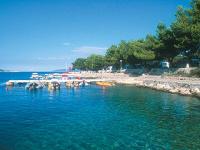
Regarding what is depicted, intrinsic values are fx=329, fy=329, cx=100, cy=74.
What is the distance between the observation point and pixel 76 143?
2509 cm

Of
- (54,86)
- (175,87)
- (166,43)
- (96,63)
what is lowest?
→ (54,86)

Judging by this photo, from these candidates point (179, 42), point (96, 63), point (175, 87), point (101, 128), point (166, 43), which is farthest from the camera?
point (96, 63)

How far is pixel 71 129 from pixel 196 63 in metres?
63.0

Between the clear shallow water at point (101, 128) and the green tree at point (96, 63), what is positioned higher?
the green tree at point (96, 63)

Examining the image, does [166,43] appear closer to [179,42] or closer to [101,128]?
[179,42]

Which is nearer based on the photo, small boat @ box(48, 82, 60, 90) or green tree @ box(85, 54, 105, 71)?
small boat @ box(48, 82, 60, 90)

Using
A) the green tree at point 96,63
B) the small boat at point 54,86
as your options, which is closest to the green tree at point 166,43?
the small boat at point 54,86

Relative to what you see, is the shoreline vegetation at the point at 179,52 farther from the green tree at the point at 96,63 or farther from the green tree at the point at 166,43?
the green tree at the point at 96,63

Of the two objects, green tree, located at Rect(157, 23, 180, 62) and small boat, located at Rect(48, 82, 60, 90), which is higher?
green tree, located at Rect(157, 23, 180, 62)

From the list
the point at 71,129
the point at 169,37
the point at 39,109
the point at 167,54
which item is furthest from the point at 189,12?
the point at 71,129

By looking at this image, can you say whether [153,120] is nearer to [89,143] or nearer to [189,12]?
[89,143]

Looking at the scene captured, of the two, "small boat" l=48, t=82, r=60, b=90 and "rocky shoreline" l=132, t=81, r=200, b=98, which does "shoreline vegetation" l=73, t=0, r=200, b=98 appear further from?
"small boat" l=48, t=82, r=60, b=90

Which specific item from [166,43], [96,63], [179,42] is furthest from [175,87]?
[96,63]

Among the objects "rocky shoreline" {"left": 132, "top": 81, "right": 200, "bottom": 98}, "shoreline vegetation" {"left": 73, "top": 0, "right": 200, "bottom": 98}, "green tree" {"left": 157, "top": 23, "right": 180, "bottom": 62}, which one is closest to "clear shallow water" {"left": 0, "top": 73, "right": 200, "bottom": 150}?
"rocky shoreline" {"left": 132, "top": 81, "right": 200, "bottom": 98}
